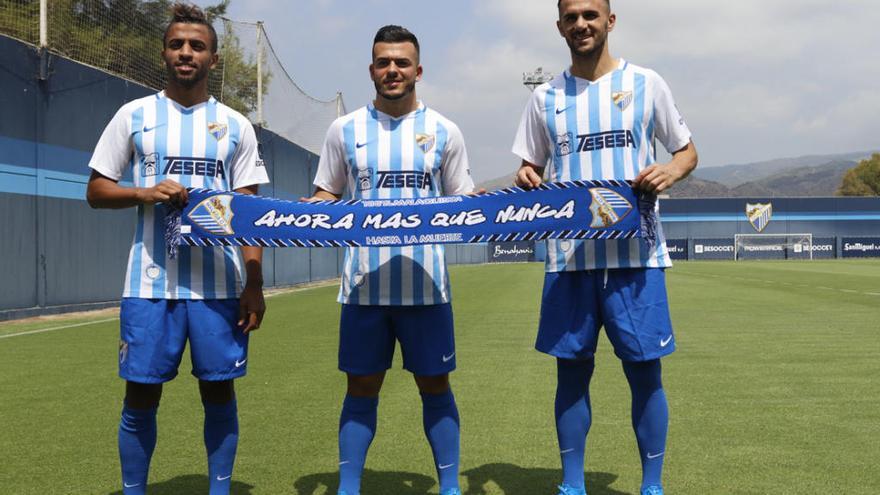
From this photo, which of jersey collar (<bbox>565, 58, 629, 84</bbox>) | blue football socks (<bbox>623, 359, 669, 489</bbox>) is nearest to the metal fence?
jersey collar (<bbox>565, 58, 629, 84</bbox>)

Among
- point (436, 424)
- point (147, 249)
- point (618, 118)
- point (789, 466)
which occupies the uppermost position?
point (618, 118)

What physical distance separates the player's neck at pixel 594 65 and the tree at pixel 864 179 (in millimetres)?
92374

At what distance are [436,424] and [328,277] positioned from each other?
Result: 924 inches

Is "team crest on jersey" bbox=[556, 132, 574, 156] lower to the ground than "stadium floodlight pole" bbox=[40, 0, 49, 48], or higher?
lower

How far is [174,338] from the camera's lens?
9.69 feet

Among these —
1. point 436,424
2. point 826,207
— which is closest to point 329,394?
point 436,424

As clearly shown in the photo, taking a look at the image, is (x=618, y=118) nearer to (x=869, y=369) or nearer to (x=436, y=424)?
(x=436, y=424)

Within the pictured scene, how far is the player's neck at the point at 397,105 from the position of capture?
324 cm

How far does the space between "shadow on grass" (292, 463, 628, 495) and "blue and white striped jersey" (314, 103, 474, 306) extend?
36.1 inches

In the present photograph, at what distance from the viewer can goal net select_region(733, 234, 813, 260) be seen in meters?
51.5

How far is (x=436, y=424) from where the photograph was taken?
3277mm

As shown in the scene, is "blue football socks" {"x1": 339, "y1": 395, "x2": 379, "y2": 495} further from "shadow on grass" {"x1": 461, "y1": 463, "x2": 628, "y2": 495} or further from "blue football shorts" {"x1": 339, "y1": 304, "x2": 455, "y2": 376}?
"shadow on grass" {"x1": 461, "y1": 463, "x2": 628, "y2": 495}

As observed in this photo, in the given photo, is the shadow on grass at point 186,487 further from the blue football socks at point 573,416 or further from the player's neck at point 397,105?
the player's neck at point 397,105

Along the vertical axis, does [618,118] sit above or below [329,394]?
above
